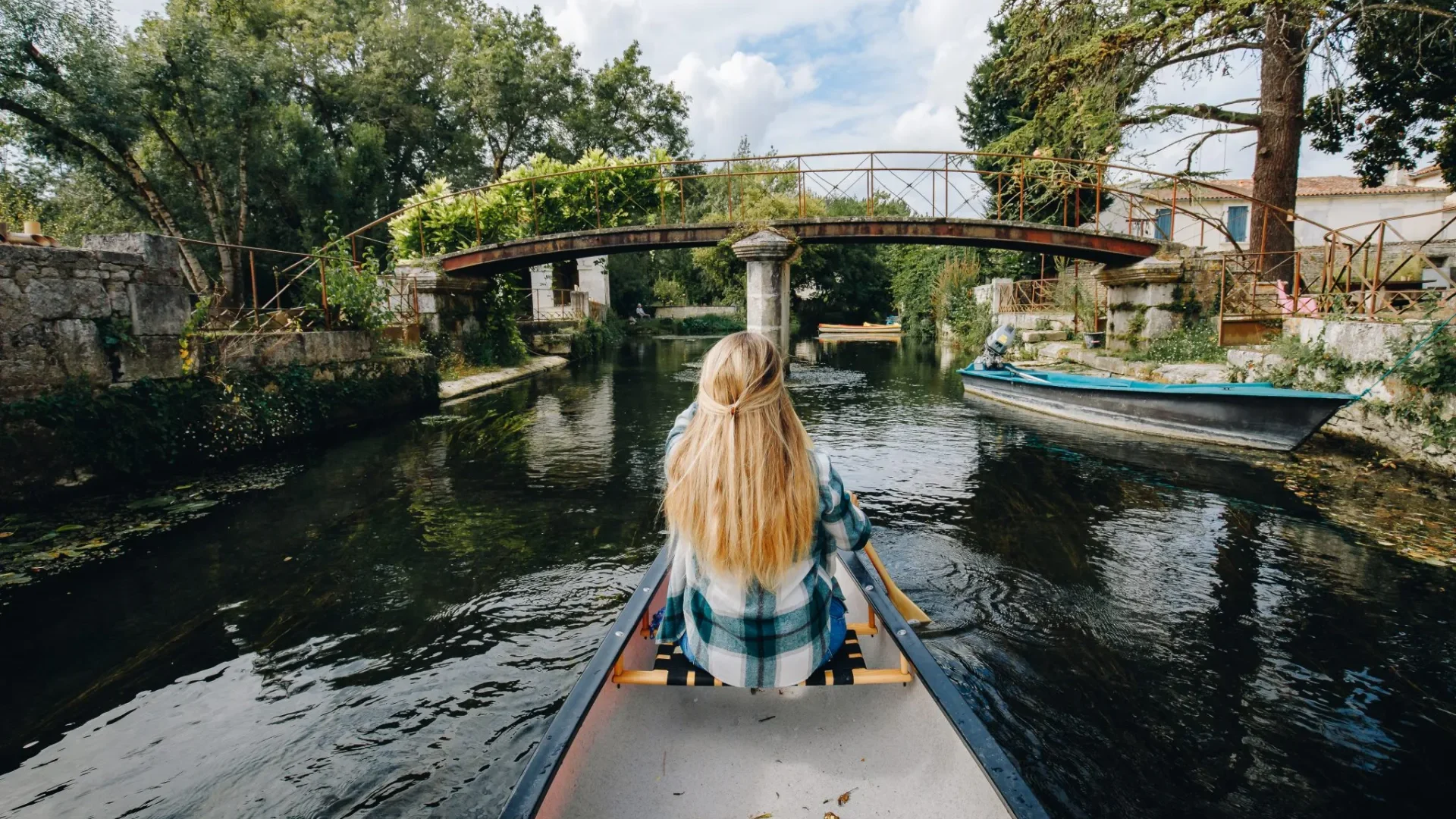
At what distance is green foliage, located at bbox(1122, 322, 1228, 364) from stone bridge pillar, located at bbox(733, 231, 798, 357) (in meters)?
7.13

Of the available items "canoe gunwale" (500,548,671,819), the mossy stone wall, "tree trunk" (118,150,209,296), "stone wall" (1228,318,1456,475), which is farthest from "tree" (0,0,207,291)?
"stone wall" (1228,318,1456,475)

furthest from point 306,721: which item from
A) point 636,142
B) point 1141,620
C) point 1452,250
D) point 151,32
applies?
point 636,142

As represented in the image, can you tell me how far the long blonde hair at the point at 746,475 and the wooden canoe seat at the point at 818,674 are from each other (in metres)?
0.45

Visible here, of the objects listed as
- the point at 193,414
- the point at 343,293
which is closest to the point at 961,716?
the point at 193,414

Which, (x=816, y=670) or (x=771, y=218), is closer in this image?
(x=816, y=670)

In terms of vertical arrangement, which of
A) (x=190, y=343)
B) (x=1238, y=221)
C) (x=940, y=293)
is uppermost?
(x=1238, y=221)

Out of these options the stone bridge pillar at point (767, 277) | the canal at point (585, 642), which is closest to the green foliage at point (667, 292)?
the stone bridge pillar at point (767, 277)

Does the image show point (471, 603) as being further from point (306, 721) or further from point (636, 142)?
point (636, 142)

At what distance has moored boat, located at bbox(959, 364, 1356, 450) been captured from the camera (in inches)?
320

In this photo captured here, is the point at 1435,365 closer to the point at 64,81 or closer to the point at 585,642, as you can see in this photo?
the point at 585,642

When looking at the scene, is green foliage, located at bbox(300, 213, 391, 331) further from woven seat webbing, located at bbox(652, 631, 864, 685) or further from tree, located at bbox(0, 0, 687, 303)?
woven seat webbing, located at bbox(652, 631, 864, 685)

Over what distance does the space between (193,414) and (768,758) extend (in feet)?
27.3

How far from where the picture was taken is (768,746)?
8.18 feet

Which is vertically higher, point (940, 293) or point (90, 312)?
point (940, 293)
